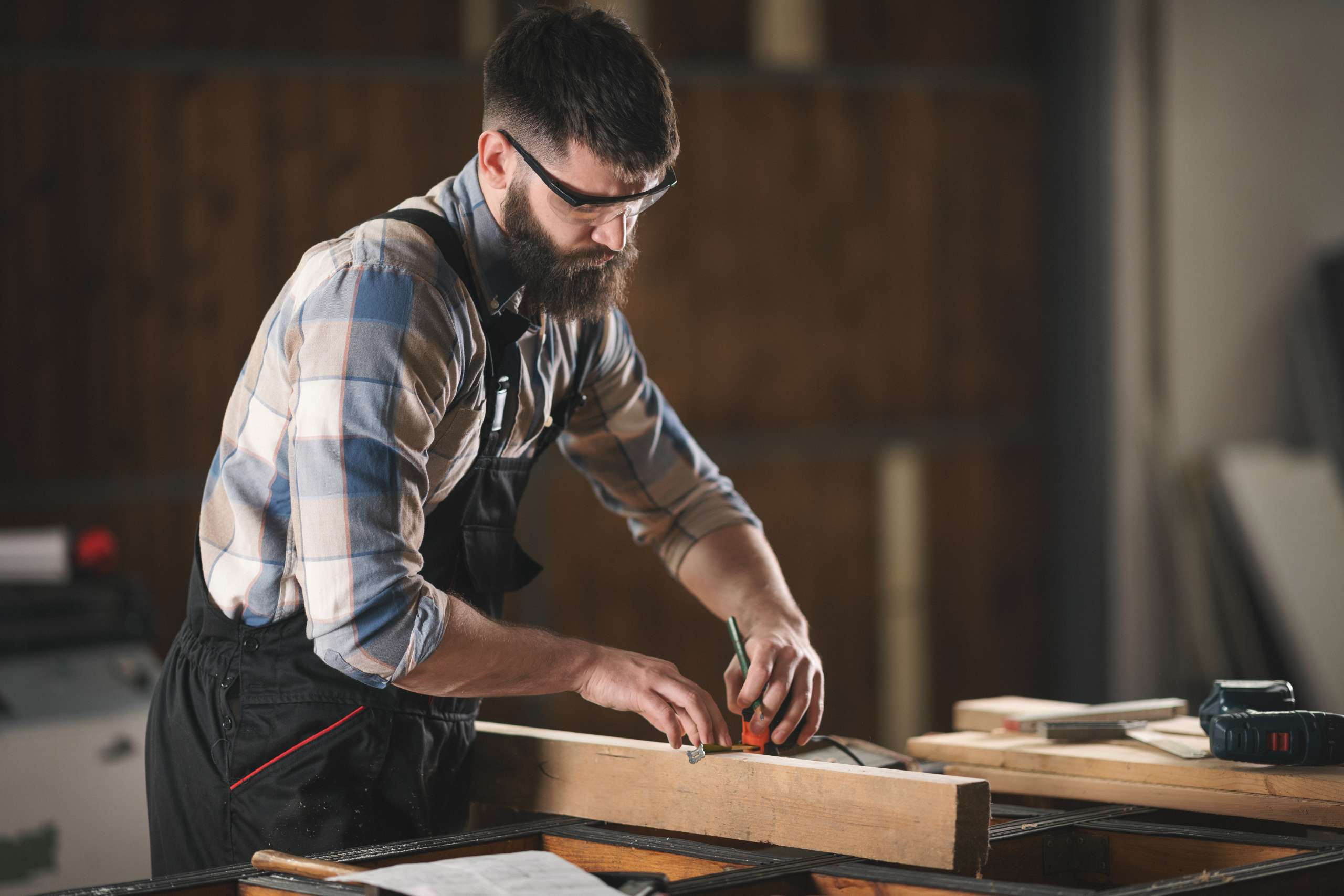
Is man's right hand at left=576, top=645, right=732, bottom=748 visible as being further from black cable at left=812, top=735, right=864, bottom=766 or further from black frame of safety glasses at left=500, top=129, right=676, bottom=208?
black frame of safety glasses at left=500, top=129, right=676, bottom=208

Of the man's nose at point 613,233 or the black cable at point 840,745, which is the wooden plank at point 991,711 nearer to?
the black cable at point 840,745

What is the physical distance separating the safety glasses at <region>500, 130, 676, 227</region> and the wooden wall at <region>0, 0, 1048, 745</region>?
2.71 m

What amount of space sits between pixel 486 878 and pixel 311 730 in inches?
16.8

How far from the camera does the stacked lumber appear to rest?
5.55 feet

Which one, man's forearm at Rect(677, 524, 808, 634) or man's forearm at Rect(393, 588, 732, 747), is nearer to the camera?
man's forearm at Rect(393, 588, 732, 747)

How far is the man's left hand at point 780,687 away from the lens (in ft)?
5.84

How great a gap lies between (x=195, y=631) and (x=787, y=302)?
3.51m

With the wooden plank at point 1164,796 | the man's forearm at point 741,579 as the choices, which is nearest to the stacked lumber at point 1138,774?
the wooden plank at point 1164,796

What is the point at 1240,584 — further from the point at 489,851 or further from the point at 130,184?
the point at 489,851

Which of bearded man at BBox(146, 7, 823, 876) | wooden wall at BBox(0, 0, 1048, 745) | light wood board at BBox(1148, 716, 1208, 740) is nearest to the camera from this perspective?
bearded man at BBox(146, 7, 823, 876)

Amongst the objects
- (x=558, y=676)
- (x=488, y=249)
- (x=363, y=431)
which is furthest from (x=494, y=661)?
(x=488, y=249)

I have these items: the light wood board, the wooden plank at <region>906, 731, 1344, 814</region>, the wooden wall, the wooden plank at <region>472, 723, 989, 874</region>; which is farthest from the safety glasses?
the wooden wall

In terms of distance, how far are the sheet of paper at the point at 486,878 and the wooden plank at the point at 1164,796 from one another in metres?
0.76

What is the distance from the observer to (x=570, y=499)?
4711 millimetres
